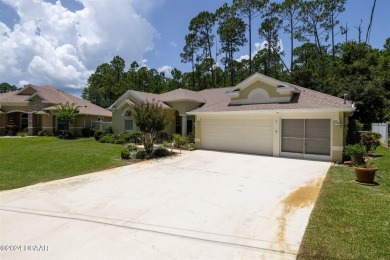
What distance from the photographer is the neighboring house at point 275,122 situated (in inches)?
543

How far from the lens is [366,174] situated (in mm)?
8758

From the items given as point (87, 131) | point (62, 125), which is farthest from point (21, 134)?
point (87, 131)

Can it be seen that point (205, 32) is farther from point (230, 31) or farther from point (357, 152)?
point (357, 152)

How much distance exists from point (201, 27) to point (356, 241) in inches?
1576

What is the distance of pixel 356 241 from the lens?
4551 millimetres

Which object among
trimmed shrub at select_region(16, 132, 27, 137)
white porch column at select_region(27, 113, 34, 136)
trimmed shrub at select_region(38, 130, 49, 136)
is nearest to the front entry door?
trimmed shrub at select_region(38, 130, 49, 136)

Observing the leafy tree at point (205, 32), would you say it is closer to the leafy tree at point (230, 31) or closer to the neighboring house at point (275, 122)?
the leafy tree at point (230, 31)

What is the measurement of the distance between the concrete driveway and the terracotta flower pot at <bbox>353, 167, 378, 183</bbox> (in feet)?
4.70

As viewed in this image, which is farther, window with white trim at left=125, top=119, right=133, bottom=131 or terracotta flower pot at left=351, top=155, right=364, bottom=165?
window with white trim at left=125, top=119, right=133, bottom=131

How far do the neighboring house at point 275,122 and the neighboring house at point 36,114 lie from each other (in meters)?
16.8

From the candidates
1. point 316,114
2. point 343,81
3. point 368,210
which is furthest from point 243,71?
point 368,210

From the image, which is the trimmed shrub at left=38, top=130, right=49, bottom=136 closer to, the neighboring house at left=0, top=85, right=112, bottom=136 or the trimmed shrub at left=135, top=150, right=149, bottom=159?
the neighboring house at left=0, top=85, right=112, bottom=136

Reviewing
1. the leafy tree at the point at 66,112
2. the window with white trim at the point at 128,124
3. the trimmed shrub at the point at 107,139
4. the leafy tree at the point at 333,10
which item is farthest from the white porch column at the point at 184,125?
the leafy tree at the point at 333,10

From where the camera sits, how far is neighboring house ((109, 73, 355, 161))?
45.3 feet
